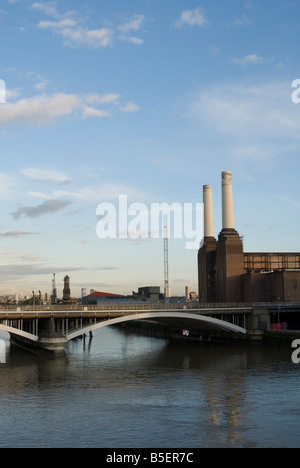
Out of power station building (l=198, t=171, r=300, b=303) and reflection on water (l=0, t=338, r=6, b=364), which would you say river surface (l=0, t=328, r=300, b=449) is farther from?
power station building (l=198, t=171, r=300, b=303)

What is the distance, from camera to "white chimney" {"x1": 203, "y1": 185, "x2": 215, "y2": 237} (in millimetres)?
133000

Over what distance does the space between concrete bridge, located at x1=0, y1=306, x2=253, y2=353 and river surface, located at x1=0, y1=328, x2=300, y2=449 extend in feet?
11.9

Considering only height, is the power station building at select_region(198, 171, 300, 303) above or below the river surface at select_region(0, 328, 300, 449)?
above

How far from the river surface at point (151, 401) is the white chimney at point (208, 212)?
57.5 m

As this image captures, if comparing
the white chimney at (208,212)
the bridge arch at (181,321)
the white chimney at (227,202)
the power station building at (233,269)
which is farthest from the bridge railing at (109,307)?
the white chimney at (208,212)

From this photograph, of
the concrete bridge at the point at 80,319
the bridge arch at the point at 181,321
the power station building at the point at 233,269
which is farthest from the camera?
the power station building at the point at 233,269

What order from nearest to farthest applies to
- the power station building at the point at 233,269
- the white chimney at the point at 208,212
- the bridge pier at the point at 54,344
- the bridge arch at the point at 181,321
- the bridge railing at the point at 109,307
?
the bridge pier at the point at 54,344
the bridge railing at the point at 109,307
the bridge arch at the point at 181,321
the power station building at the point at 233,269
the white chimney at the point at 208,212

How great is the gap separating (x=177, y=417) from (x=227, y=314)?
2348 inches

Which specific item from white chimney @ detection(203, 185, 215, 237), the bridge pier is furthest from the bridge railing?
white chimney @ detection(203, 185, 215, 237)

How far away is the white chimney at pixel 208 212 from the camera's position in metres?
133

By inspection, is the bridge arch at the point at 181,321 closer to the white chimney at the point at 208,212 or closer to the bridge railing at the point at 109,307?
the bridge railing at the point at 109,307

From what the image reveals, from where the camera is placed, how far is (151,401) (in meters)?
46.6
